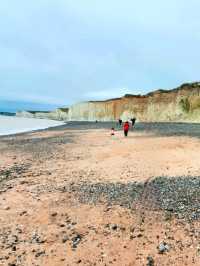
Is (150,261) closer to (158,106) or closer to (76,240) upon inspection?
(76,240)

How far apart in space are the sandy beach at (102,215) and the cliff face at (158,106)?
167 feet

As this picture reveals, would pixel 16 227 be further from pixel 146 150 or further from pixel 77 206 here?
pixel 146 150

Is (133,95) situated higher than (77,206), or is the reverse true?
(133,95)

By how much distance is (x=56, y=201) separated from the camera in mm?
8500

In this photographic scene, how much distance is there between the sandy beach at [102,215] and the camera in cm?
589

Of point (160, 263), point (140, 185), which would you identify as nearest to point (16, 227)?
point (160, 263)

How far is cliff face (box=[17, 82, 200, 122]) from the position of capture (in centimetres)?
6344

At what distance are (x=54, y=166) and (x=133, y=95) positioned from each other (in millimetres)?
82218

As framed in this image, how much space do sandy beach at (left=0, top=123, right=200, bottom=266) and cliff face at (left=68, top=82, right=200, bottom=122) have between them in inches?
2009

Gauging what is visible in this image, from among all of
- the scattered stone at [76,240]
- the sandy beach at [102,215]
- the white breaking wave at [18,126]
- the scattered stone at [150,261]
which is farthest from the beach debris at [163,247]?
the white breaking wave at [18,126]

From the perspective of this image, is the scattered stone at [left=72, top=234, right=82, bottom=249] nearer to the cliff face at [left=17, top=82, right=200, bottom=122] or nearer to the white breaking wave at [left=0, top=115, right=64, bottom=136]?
the white breaking wave at [left=0, top=115, right=64, bottom=136]

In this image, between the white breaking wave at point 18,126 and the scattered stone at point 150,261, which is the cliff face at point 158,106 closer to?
the white breaking wave at point 18,126

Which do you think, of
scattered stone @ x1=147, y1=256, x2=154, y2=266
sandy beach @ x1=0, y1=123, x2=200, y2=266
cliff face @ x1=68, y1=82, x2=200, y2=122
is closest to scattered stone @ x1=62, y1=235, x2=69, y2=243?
sandy beach @ x1=0, y1=123, x2=200, y2=266

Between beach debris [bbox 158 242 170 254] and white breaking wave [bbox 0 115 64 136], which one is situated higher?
white breaking wave [bbox 0 115 64 136]
